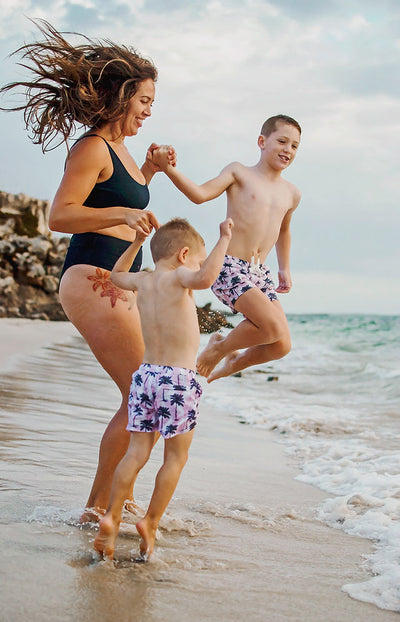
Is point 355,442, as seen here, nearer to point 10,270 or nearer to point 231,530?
point 231,530

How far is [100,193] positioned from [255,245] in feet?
5.27

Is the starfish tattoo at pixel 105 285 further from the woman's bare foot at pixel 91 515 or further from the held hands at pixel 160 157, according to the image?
the woman's bare foot at pixel 91 515

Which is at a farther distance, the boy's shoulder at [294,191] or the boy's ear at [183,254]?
the boy's shoulder at [294,191]

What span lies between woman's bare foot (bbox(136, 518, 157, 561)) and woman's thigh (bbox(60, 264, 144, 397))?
0.72m

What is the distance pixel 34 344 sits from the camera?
1246 cm

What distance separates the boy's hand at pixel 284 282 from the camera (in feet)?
17.6

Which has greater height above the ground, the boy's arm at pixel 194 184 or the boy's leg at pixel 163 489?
the boy's arm at pixel 194 184

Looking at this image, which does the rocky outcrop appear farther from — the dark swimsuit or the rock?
the dark swimsuit

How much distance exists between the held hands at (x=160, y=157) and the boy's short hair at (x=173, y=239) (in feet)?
2.48

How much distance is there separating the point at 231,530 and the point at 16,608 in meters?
1.59

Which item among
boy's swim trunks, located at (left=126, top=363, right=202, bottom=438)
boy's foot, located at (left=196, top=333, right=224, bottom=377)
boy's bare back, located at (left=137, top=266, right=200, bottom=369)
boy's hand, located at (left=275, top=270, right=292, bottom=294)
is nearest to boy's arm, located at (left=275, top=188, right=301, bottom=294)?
boy's hand, located at (left=275, top=270, right=292, bottom=294)

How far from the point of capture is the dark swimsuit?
12.0ft

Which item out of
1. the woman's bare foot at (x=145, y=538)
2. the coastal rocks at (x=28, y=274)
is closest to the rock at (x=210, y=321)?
the woman's bare foot at (x=145, y=538)

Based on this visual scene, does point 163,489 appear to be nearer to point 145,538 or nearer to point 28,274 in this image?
point 145,538
